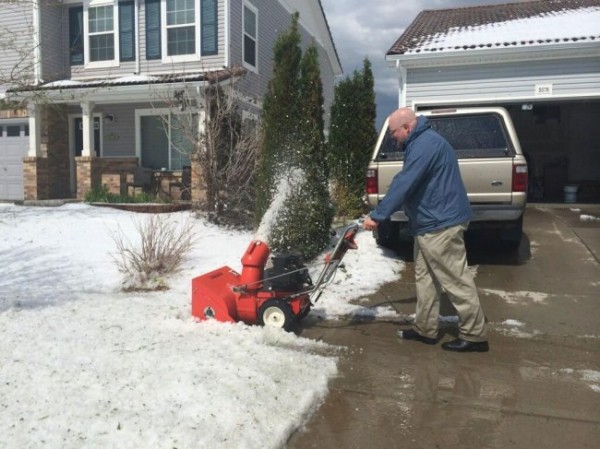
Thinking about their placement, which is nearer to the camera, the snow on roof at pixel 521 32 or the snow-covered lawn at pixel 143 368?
the snow-covered lawn at pixel 143 368

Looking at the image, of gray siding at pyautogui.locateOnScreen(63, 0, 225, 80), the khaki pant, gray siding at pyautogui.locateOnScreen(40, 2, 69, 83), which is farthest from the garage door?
the khaki pant

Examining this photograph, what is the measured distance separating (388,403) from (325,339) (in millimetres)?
1198

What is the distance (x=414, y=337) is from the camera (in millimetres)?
4551

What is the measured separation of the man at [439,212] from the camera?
4215mm

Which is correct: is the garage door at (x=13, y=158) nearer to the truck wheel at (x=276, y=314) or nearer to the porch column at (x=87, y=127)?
the porch column at (x=87, y=127)

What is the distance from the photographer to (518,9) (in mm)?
16703

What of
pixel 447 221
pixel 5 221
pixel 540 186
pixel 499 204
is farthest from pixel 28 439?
pixel 540 186

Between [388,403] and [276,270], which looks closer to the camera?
[388,403]

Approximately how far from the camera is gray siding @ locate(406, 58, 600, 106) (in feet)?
39.8

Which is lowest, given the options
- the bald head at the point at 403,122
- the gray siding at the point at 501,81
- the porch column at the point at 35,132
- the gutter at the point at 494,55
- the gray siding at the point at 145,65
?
the bald head at the point at 403,122

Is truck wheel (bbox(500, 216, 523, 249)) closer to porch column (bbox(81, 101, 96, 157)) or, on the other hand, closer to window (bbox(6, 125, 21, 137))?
porch column (bbox(81, 101, 96, 157))

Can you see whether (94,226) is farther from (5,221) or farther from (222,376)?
(222,376)

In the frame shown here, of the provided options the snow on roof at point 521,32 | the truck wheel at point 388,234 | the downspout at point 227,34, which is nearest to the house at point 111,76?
the downspout at point 227,34

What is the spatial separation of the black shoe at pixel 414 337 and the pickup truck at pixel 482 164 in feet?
7.82
